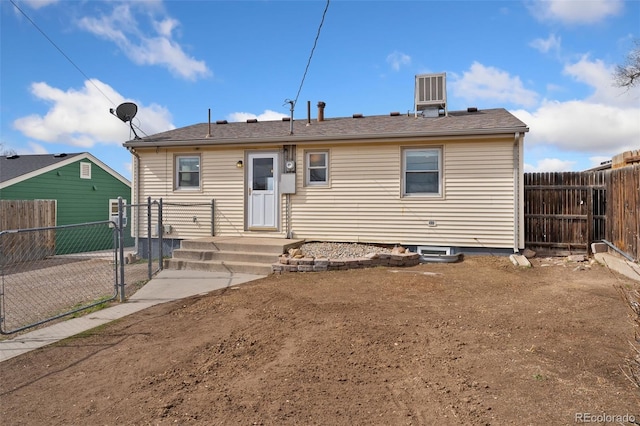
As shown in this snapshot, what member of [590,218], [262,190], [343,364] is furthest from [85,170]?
[590,218]

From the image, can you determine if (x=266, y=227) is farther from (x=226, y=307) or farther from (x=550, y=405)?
(x=550, y=405)

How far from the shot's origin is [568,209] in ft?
30.3

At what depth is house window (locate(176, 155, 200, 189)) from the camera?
1063cm

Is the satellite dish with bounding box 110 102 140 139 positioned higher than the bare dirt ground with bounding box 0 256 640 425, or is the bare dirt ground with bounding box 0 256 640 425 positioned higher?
the satellite dish with bounding box 110 102 140 139

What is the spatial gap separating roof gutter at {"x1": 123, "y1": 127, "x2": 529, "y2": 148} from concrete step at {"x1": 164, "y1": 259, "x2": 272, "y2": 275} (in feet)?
11.2

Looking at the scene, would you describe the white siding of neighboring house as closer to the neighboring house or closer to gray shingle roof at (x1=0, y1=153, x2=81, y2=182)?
the neighboring house

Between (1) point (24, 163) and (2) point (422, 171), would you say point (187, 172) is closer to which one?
(2) point (422, 171)

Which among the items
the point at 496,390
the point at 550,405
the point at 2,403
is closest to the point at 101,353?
the point at 2,403

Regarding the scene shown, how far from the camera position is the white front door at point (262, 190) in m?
10.1

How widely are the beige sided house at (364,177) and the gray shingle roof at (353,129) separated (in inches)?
1.2

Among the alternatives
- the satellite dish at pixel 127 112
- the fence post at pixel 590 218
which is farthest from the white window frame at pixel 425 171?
the satellite dish at pixel 127 112

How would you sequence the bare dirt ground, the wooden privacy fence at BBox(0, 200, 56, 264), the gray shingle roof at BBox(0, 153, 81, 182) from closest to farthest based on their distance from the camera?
the bare dirt ground < the wooden privacy fence at BBox(0, 200, 56, 264) < the gray shingle roof at BBox(0, 153, 81, 182)

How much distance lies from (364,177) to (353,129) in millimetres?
1451

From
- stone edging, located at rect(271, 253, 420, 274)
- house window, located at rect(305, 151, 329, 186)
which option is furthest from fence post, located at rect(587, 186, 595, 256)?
house window, located at rect(305, 151, 329, 186)
